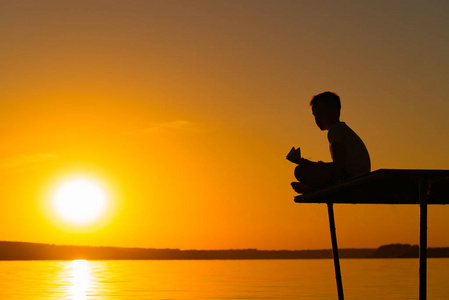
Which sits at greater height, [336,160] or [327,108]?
[327,108]

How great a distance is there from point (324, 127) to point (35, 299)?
2791cm

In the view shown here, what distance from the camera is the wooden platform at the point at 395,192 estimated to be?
5.55 metres

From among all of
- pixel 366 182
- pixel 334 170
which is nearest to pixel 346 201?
pixel 334 170

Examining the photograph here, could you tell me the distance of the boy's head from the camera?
7449mm

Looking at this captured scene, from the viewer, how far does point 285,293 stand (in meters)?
39.7

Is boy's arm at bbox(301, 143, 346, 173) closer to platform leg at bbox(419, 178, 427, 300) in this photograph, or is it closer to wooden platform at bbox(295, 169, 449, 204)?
wooden platform at bbox(295, 169, 449, 204)

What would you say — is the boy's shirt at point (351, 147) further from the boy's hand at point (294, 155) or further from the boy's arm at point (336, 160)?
the boy's hand at point (294, 155)

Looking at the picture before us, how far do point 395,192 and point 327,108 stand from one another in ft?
4.10

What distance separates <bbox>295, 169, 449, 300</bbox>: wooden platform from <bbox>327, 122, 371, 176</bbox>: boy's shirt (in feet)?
1.01

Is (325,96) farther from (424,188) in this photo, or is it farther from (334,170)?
(424,188)

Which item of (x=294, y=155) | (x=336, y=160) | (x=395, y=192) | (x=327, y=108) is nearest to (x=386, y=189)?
(x=395, y=192)

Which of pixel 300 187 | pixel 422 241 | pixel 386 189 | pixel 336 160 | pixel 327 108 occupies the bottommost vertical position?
pixel 422 241

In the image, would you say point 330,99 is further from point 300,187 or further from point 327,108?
point 300,187

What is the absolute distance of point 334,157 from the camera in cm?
727
